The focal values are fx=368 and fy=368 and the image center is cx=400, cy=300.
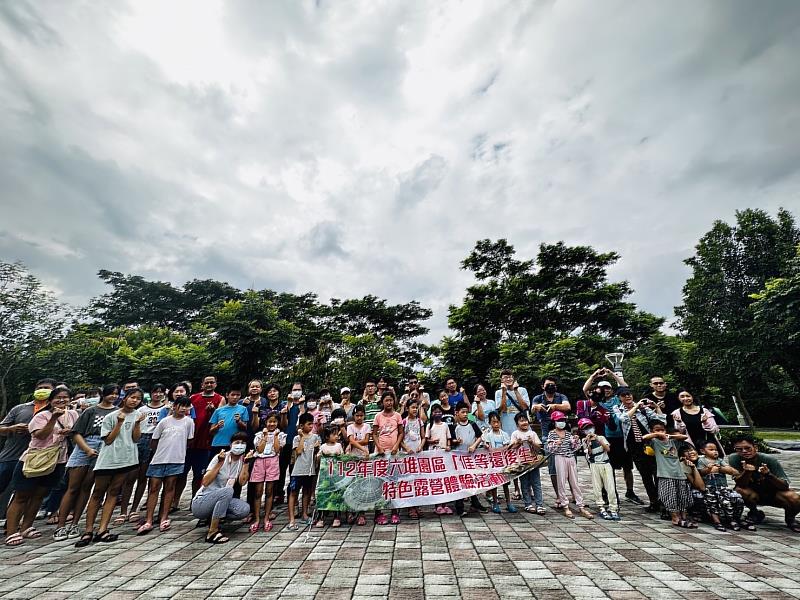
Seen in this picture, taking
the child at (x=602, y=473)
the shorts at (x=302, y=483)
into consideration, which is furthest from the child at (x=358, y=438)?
the child at (x=602, y=473)

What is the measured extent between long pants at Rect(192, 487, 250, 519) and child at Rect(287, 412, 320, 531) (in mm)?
677

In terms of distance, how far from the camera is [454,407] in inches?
246

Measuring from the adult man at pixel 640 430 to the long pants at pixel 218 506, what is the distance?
5504 mm

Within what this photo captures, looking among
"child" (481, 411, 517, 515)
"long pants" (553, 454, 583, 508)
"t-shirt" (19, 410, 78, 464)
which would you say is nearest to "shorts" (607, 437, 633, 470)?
"long pants" (553, 454, 583, 508)

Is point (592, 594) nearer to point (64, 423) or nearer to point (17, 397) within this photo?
point (64, 423)

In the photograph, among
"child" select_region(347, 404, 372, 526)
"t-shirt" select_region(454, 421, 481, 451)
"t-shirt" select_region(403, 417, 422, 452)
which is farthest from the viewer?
"t-shirt" select_region(454, 421, 481, 451)

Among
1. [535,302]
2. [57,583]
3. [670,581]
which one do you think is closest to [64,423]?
[57,583]

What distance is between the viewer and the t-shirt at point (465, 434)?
580cm

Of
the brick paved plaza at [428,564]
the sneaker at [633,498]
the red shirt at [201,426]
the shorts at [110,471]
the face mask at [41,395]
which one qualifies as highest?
the face mask at [41,395]

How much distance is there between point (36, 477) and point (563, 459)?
22.9ft

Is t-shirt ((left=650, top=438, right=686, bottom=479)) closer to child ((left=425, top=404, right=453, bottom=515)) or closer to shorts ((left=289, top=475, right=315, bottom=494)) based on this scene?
child ((left=425, top=404, right=453, bottom=515))

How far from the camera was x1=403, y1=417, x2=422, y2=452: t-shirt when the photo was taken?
5648mm

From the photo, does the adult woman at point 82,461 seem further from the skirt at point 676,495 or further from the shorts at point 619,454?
the skirt at point 676,495

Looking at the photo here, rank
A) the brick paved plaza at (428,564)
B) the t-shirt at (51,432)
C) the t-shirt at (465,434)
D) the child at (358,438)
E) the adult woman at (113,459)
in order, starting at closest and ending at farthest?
the brick paved plaza at (428,564), the adult woman at (113,459), the t-shirt at (51,432), the child at (358,438), the t-shirt at (465,434)
